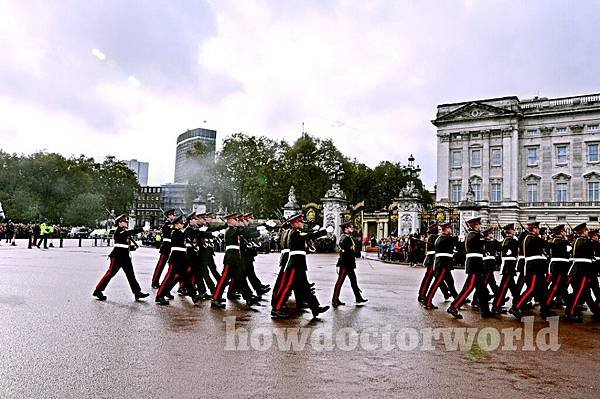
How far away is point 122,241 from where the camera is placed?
429 inches

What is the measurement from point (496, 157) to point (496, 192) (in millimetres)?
3660

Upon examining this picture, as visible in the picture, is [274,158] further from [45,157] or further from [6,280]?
[6,280]


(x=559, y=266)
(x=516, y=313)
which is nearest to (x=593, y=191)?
(x=559, y=266)

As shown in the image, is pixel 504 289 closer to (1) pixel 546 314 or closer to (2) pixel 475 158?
(1) pixel 546 314

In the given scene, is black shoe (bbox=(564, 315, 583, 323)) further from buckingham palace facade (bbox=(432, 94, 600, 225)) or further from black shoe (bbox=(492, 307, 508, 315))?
buckingham palace facade (bbox=(432, 94, 600, 225))

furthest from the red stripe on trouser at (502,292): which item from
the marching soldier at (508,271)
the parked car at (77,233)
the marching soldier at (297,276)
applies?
the parked car at (77,233)

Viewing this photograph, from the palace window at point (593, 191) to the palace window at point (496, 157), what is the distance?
866 cm

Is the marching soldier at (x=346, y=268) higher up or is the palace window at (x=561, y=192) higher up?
the palace window at (x=561, y=192)

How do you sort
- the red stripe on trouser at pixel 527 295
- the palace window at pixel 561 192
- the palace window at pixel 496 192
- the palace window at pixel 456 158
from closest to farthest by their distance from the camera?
the red stripe on trouser at pixel 527 295 → the palace window at pixel 561 192 → the palace window at pixel 496 192 → the palace window at pixel 456 158

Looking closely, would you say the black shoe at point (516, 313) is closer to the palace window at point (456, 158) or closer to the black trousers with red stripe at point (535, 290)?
the black trousers with red stripe at point (535, 290)

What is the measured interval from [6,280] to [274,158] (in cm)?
4586

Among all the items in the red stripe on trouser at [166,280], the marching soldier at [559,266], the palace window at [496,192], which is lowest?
the red stripe on trouser at [166,280]

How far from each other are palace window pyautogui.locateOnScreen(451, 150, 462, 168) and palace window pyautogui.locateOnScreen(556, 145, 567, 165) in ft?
31.0

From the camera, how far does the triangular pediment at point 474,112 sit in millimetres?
58244
